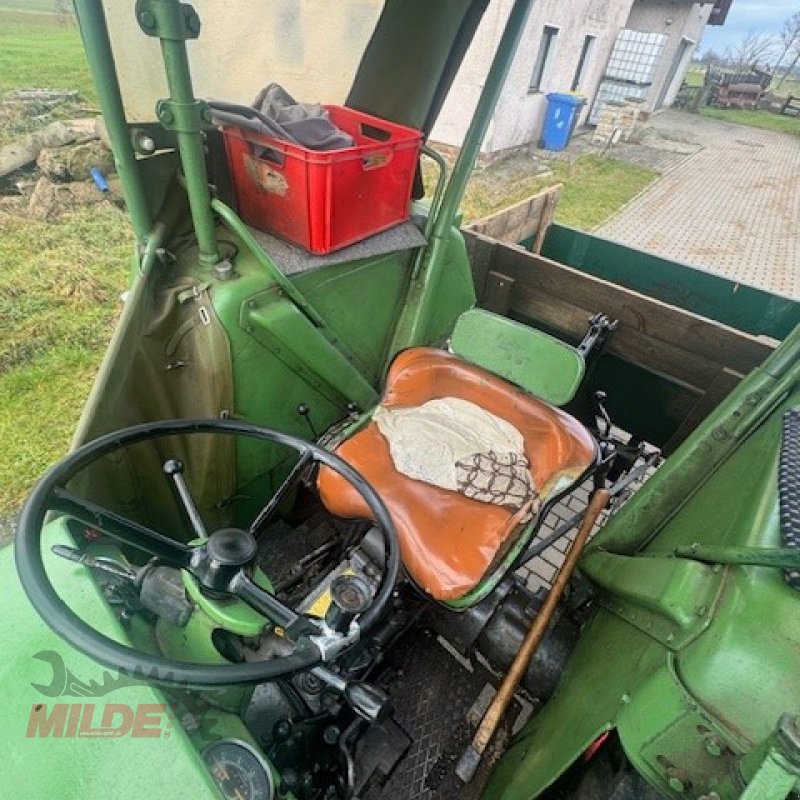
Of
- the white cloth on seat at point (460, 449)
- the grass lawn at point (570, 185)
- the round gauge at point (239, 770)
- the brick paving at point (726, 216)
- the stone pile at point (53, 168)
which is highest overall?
the round gauge at point (239, 770)

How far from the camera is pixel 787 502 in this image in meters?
0.94

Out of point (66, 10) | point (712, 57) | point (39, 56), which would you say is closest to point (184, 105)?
point (66, 10)

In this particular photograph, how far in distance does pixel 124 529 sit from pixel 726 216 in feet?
29.5

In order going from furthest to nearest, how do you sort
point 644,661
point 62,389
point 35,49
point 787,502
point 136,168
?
point 35,49, point 62,389, point 136,168, point 644,661, point 787,502

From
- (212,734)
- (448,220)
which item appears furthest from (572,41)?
(212,734)

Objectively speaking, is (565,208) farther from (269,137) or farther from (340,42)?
(269,137)

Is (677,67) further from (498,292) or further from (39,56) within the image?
(498,292)

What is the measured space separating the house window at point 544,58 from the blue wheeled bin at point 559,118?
298 mm

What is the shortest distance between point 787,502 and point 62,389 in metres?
3.37

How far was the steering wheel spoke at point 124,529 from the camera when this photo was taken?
99 cm

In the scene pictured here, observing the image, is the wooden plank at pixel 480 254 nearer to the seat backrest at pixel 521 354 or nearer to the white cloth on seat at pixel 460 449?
the seat backrest at pixel 521 354

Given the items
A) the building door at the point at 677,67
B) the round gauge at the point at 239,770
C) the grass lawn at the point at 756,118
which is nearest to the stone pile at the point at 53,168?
the round gauge at the point at 239,770

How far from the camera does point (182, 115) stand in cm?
145

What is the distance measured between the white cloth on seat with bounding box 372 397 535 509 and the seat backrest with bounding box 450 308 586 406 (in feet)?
0.93
